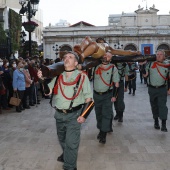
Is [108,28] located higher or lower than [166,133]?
higher

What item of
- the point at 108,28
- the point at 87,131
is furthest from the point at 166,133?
the point at 108,28

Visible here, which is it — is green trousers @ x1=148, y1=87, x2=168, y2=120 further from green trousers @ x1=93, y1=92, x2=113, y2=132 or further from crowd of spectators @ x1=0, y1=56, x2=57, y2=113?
crowd of spectators @ x1=0, y1=56, x2=57, y2=113

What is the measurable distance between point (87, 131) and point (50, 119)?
1864 mm

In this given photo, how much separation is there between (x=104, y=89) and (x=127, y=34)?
5060 cm

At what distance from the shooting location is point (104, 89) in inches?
251

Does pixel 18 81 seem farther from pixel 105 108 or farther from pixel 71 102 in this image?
pixel 71 102

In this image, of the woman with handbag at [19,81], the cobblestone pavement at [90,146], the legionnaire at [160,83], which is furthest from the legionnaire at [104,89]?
the woman with handbag at [19,81]

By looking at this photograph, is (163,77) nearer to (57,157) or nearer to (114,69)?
(114,69)

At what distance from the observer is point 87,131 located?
7.22m

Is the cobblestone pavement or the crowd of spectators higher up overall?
the crowd of spectators

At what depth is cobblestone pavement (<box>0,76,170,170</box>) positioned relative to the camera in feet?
16.1

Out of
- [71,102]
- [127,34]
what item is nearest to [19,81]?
[71,102]

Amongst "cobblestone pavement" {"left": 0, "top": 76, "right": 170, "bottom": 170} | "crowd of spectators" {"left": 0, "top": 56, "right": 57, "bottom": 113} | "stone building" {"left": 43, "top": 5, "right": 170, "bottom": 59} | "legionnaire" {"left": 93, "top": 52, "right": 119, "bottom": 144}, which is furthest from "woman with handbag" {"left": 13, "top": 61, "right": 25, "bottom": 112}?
"stone building" {"left": 43, "top": 5, "right": 170, "bottom": 59}

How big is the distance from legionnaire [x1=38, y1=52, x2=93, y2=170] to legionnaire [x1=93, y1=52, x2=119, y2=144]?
189 centimetres
